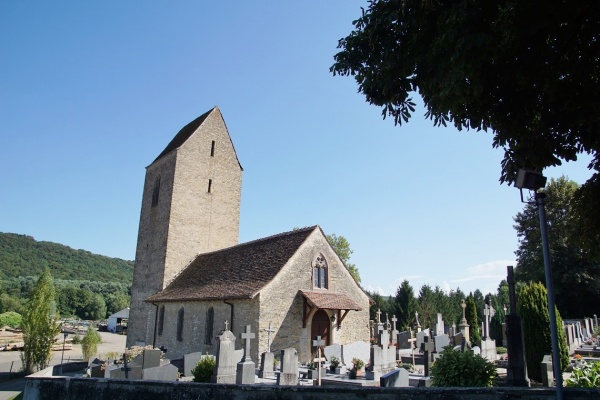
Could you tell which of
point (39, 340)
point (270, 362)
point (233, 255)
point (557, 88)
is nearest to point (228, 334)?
point (270, 362)

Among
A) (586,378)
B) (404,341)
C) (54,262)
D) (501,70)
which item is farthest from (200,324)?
(54,262)

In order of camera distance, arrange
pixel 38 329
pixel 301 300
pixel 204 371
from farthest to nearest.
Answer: pixel 38 329, pixel 301 300, pixel 204 371

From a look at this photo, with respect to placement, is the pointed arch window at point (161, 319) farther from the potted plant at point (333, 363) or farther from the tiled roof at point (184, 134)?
the potted plant at point (333, 363)

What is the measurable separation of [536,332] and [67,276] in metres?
123

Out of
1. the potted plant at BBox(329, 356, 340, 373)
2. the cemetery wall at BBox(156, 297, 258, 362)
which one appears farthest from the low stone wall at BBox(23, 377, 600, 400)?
the potted plant at BBox(329, 356, 340, 373)

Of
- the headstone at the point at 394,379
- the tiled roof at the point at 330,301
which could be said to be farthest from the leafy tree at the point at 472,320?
the headstone at the point at 394,379

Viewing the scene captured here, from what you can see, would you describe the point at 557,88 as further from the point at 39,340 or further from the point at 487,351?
the point at 39,340

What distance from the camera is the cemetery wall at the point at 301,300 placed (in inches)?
730

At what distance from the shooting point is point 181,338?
22750mm

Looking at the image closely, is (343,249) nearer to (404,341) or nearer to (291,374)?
(404,341)

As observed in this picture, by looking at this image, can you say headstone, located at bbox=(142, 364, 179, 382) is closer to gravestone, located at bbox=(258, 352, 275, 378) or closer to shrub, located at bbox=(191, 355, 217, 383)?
shrub, located at bbox=(191, 355, 217, 383)

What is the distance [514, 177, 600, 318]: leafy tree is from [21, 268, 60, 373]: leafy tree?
3703 cm

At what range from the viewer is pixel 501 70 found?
578 centimetres

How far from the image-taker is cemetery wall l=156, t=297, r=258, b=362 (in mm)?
18516
